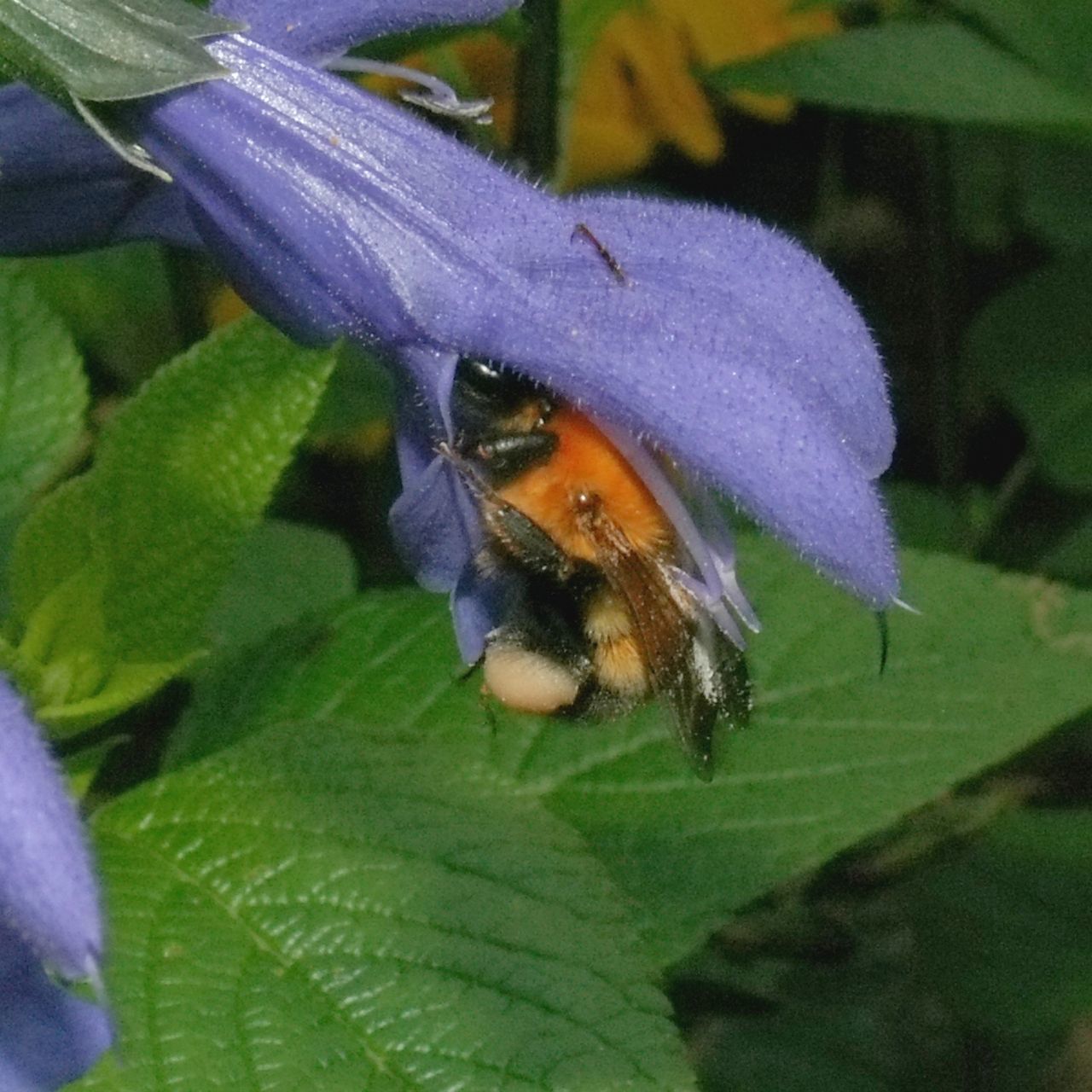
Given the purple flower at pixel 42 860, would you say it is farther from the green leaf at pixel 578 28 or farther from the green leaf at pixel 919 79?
the green leaf at pixel 578 28

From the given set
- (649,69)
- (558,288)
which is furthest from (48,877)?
(649,69)

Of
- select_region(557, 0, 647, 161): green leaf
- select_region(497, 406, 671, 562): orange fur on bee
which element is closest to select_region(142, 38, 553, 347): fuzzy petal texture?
select_region(497, 406, 671, 562): orange fur on bee

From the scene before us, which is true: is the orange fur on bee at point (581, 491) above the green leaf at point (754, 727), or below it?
above

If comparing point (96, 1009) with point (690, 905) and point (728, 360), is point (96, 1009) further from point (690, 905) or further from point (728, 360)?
point (690, 905)

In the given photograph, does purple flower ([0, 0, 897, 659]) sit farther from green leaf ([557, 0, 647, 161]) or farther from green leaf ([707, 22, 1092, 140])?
green leaf ([557, 0, 647, 161])

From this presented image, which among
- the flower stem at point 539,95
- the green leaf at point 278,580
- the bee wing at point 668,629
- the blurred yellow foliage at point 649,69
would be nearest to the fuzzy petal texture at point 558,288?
the bee wing at point 668,629

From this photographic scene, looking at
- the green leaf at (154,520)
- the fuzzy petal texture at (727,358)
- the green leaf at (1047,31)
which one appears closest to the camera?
the fuzzy petal texture at (727,358)

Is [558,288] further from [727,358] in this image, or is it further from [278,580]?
[278,580]
